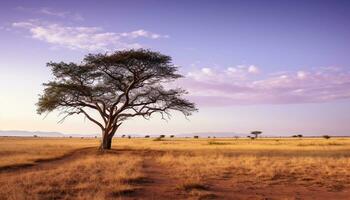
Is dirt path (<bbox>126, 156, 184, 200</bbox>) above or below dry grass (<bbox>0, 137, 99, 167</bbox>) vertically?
below

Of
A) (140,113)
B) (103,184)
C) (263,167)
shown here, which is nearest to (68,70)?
(140,113)

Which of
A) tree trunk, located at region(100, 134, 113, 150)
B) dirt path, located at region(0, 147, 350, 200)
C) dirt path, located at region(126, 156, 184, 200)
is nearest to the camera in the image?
dirt path, located at region(126, 156, 184, 200)

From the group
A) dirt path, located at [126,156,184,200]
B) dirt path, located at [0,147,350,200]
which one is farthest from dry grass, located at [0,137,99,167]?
dirt path, located at [0,147,350,200]

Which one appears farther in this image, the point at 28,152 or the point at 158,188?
the point at 28,152

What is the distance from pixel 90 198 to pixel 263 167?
13127 millimetres

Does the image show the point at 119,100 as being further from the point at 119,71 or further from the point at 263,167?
the point at 263,167

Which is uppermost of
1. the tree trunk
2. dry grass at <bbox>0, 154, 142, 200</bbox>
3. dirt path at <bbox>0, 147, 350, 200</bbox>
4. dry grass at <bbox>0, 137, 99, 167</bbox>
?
the tree trunk

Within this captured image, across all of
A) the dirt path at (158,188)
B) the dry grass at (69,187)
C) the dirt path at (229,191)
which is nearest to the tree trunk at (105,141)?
the dirt path at (158,188)

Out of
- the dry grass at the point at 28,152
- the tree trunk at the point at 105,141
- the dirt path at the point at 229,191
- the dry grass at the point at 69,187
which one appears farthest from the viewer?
the tree trunk at the point at 105,141

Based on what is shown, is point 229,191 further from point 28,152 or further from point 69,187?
point 28,152

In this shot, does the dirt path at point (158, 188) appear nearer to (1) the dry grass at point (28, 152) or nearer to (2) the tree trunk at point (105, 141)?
(1) the dry grass at point (28, 152)

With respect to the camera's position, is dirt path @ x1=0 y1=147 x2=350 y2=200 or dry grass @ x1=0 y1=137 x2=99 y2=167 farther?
dry grass @ x1=0 y1=137 x2=99 y2=167

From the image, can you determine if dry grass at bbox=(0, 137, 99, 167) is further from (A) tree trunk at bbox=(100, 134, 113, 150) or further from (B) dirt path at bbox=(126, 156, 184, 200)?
(B) dirt path at bbox=(126, 156, 184, 200)

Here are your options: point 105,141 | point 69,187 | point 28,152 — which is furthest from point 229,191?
point 28,152
